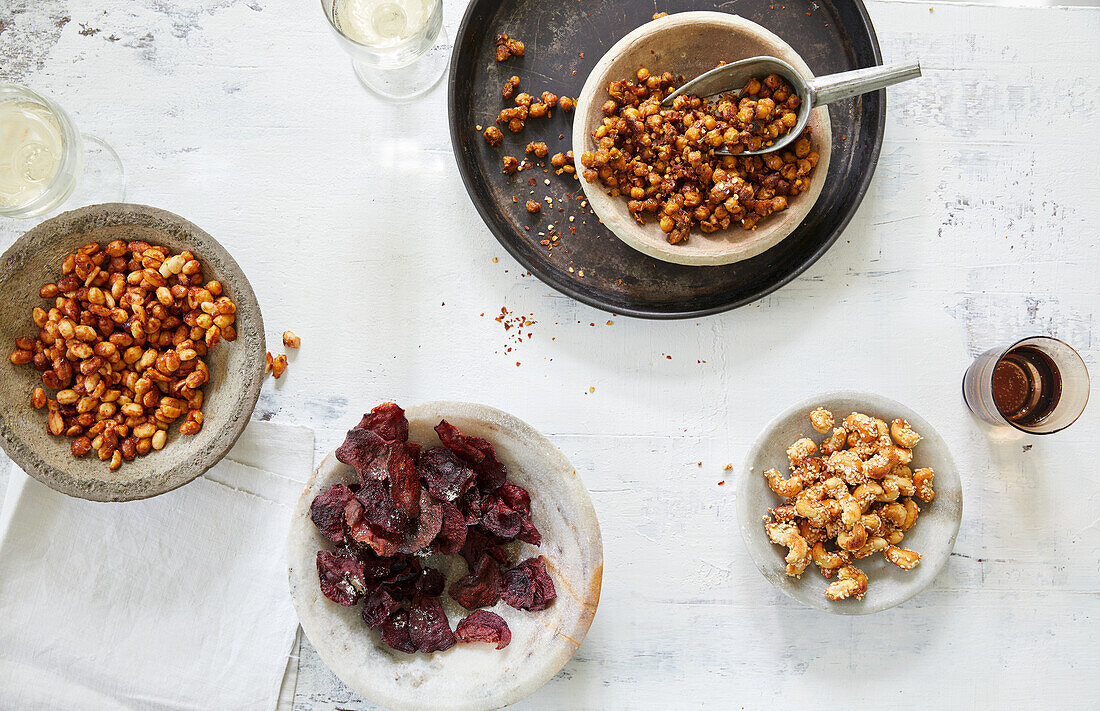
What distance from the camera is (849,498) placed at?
4.32ft

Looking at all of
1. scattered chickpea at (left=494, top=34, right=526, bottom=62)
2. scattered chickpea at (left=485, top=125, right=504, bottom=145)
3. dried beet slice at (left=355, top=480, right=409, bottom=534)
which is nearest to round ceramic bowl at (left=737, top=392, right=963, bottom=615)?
dried beet slice at (left=355, top=480, right=409, bottom=534)

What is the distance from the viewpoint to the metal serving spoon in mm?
1226

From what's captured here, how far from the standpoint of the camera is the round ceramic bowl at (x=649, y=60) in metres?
1.33

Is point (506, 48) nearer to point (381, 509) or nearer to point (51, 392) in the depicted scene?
point (381, 509)

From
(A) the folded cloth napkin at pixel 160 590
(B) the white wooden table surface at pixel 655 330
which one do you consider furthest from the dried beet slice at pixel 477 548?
(A) the folded cloth napkin at pixel 160 590

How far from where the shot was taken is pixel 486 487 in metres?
1.29

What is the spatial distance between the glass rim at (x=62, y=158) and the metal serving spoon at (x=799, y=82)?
3.62 feet

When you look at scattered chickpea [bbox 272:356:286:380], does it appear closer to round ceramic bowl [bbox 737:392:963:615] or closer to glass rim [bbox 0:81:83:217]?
glass rim [bbox 0:81:83:217]

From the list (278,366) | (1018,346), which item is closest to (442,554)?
(278,366)

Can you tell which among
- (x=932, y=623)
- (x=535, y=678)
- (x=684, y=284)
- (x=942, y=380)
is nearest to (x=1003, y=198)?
(x=942, y=380)

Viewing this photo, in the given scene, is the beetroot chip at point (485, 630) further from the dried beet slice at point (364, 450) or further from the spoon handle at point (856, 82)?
the spoon handle at point (856, 82)

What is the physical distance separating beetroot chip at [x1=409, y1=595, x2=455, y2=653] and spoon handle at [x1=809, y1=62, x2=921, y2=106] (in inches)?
44.1

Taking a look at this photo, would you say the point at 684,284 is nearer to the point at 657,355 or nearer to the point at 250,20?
the point at 657,355

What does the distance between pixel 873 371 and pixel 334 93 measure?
4.11 feet
